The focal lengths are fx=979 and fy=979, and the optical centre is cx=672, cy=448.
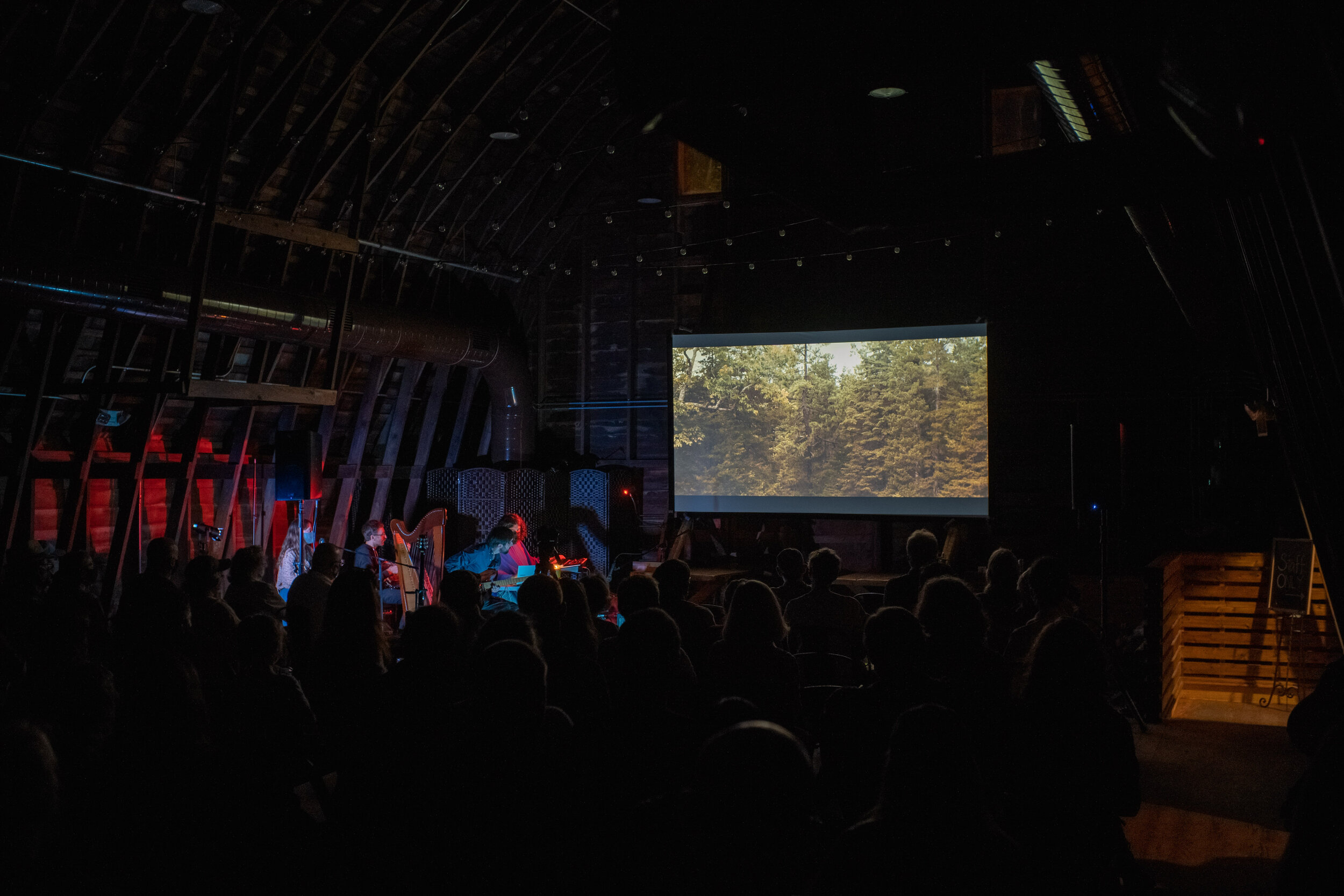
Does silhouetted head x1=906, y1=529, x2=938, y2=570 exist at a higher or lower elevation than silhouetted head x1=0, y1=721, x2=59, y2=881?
higher

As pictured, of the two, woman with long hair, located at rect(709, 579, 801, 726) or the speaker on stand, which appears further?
the speaker on stand

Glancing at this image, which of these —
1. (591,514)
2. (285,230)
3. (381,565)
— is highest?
(285,230)

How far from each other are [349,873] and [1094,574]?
8566 mm

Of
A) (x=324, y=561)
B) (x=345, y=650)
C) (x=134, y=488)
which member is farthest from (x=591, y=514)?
(x=345, y=650)

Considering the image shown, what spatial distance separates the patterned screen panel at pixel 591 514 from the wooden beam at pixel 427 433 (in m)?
1.98

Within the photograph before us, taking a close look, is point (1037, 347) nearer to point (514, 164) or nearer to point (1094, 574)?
point (1094, 574)

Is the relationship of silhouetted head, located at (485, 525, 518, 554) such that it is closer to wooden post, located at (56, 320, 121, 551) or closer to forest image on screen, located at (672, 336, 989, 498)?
forest image on screen, located at (672, 336, 989, 498)

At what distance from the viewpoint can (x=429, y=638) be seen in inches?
111

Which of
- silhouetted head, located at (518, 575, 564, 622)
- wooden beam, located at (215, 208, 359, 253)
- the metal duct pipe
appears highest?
wooden beam, located at (215, 208, 359, 253)

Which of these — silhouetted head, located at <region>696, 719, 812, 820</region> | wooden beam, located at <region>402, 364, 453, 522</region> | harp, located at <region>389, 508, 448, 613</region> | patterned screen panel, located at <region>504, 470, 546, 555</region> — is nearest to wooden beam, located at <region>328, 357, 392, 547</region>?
wooden beam, located at <region>402, 364, 453, 522</region>

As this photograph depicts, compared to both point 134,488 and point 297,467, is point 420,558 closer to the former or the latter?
point 297,467

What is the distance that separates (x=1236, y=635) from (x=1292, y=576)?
2.43ft

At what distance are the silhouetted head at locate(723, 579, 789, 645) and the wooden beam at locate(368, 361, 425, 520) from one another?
846 cm

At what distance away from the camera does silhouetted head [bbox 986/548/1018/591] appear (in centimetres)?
489
